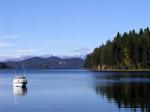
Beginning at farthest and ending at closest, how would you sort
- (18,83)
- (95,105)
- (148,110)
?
(18,83)
(95,105)
(148,110)

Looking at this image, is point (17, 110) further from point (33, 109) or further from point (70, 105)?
point (70, 105)

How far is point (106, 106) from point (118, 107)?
2856 mm

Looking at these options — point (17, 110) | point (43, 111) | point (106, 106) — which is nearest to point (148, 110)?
point (106, 106)

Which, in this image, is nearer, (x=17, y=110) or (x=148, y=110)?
(x=148, y=110)

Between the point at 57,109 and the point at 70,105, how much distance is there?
581cm

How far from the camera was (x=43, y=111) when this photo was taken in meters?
58.6

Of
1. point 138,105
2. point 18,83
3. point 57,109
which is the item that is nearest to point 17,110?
point 57,109

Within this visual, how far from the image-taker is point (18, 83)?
389ft

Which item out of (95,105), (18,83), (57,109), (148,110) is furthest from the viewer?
(18,83)

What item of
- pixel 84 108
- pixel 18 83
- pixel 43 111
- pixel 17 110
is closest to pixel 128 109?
pixel 84 108

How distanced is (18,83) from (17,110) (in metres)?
57.2

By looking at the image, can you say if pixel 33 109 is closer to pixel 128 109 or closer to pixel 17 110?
pixel 17 110

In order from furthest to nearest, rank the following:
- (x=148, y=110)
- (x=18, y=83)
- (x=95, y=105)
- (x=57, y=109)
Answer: (x=18, y=83), (x=95, y=105), (x=57, y=109), (x=148, y=110)

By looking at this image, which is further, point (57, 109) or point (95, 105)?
point (95, 105)
